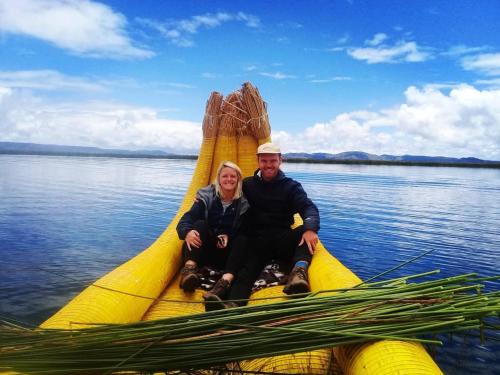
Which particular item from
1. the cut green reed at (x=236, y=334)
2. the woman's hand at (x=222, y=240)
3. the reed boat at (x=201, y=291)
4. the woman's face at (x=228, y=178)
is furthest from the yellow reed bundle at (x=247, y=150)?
the cut green reed at (x=236, y=334)

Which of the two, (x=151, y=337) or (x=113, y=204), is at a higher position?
(x=151, y=337)

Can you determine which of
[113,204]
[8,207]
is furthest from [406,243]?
[8,207]

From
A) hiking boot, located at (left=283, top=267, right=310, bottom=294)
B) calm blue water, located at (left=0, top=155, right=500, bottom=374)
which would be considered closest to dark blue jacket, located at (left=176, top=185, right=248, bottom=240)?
hiking boot, located at (left=283, top=267, right=310, bottom=294)

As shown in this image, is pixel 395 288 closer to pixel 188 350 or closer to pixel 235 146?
pixel 188 350

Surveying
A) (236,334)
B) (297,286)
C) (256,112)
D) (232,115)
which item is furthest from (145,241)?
(236,334)

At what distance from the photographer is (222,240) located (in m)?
4.20

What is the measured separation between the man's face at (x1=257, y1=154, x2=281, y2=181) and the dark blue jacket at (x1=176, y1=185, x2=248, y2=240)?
37 centimetres

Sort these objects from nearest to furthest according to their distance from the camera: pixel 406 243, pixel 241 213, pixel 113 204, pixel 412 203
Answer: pixel 241 213 → pixel 406 243 → pixel 113 204 → pixel 412 203

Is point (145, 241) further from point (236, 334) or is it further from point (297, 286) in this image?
point (236, 334)

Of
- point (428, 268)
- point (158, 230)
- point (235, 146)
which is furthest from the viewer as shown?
point (158, 230)

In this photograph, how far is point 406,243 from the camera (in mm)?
11039

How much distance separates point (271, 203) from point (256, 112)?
7.70 feet

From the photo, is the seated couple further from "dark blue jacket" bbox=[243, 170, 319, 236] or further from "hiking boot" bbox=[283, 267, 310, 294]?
"hiking boot" bbox=[283, 267, 310, 294]

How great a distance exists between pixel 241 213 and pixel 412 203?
59.9 feet
